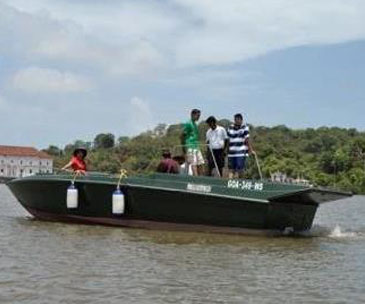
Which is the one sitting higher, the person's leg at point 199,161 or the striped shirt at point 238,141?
the striped shirt at point 238,141

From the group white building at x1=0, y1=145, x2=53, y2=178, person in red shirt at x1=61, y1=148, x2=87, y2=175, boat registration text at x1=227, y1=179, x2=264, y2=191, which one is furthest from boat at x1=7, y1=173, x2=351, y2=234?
white building at x1=0, y1=145, x2=53, y2=178

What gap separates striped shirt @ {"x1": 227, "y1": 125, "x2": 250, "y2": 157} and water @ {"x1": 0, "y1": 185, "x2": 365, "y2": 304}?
5.87 feet

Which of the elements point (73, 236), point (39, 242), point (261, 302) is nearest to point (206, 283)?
point (261, 302)

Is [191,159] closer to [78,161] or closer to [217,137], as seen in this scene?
[217,137]

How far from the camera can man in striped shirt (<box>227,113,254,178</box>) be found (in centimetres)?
1398

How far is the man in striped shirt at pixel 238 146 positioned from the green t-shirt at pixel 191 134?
0.66m

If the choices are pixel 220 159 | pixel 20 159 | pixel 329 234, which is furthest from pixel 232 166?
pixel 20 159

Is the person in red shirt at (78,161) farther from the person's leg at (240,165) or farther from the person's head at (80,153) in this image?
the person's leg at (240,165)

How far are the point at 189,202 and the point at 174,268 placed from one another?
4.69m

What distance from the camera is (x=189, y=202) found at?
527 inches

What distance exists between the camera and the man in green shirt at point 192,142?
1420cm

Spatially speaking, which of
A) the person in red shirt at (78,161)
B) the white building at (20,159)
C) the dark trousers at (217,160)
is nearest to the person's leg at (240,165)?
the dark trousers at (217,160)

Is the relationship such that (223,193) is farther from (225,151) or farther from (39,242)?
(39,242)

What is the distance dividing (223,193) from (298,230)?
1.76 metres
